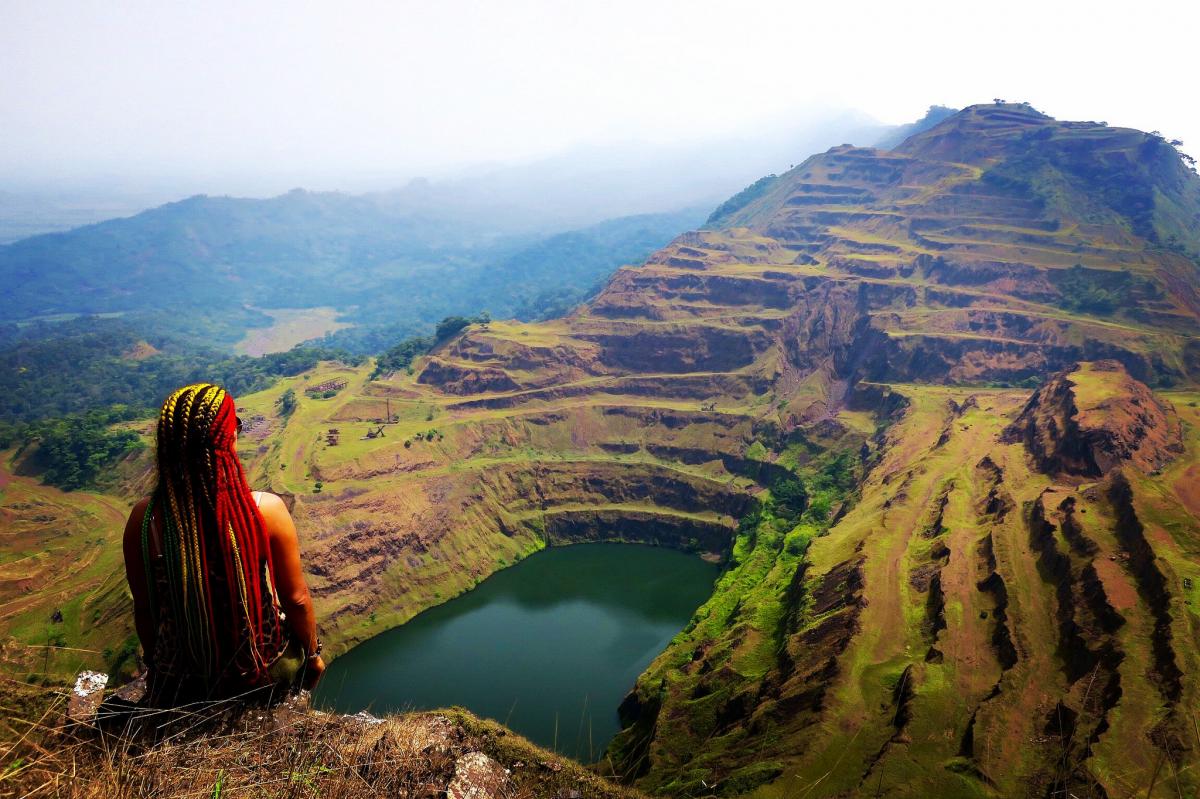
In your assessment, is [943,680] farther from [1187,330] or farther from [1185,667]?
[1187,330]

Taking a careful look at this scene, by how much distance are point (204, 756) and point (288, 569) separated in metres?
1.46

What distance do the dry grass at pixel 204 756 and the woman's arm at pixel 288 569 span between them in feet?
2.53

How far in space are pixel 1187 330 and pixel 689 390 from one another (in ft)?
166

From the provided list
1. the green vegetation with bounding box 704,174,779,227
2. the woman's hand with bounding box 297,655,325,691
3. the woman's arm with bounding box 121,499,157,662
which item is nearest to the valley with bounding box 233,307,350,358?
the green vegetation with bounding box 704,174,779,227

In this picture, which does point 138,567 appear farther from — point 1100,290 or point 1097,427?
point 1100,290

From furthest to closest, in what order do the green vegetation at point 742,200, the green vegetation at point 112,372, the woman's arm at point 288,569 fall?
the green vegetation at point 742,200 < the green vegetation at point 112,372 < the woman's arm at point 288,569

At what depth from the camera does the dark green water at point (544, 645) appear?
3847 cm

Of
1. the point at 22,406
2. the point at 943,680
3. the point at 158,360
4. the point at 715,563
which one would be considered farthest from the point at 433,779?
the point at 158,360

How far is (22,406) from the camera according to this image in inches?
3885

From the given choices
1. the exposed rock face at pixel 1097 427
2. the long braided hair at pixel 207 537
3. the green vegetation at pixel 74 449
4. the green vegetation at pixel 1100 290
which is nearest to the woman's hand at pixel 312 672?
the long braided hair at pixel 207 537

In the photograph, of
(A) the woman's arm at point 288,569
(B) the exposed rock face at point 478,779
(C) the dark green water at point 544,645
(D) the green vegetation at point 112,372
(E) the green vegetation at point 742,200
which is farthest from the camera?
(E) the green vegetation at point 742,200

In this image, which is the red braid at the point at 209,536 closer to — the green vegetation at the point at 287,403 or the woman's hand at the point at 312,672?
the woman's hand at the point at 312,672

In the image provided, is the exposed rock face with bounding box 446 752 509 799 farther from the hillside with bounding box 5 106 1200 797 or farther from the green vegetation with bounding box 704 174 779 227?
the green vegetation with bounding box 704 174 779 227

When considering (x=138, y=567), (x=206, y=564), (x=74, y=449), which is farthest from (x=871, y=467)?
(x=74, y=449)
